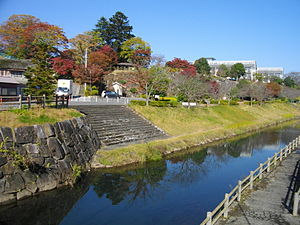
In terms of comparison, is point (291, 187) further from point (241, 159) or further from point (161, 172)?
point (241, 159)

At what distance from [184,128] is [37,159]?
67.3 feet

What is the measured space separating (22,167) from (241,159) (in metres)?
18.3

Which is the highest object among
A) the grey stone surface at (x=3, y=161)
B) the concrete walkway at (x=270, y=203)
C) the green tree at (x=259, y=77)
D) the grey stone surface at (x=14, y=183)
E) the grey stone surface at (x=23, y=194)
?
the green tree at (x=259, y=77)

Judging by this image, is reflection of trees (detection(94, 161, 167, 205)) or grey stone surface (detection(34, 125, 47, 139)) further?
reflection of trees (detection(94, 161, 167, 205))

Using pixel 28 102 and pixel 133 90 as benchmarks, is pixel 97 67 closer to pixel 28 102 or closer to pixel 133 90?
pixel 133 90

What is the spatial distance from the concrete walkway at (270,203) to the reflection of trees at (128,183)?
17.9 feet

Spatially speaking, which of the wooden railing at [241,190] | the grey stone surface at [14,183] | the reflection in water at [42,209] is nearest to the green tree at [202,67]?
the wooden railing at [241,190]

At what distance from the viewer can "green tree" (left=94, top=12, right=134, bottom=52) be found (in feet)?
221

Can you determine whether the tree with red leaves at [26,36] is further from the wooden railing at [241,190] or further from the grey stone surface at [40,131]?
the wooden railing at [241,190]

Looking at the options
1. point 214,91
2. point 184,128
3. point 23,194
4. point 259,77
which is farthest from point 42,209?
point 259,77

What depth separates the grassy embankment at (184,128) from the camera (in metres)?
18.5

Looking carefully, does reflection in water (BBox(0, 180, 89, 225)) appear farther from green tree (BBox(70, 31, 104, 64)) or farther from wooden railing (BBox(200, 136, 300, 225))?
green tree (BBox(70, 31, 104, 64))

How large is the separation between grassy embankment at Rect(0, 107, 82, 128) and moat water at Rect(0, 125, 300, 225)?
416 cm

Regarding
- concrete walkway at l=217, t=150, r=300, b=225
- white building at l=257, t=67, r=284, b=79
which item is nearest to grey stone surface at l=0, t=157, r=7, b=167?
concrete walkway at l=217, t=150, r=300, b=225
